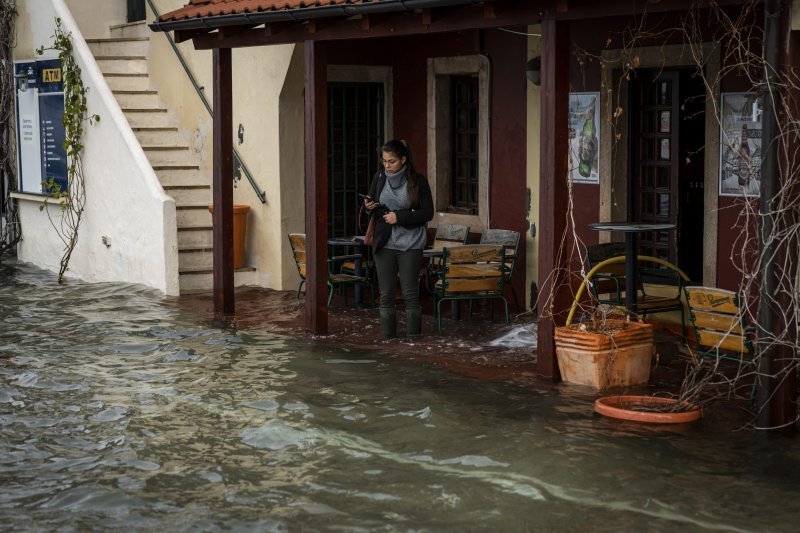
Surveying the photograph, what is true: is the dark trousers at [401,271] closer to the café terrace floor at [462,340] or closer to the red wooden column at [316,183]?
the café terrace floor at [462,340]

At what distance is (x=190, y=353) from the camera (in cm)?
1174

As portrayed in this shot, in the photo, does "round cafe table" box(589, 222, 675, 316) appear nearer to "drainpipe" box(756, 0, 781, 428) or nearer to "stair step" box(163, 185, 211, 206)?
"drainpipe" box(756, 0, 781, 428)

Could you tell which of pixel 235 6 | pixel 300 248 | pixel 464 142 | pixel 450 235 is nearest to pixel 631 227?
pixel 300 248

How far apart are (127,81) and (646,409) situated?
1053 cm

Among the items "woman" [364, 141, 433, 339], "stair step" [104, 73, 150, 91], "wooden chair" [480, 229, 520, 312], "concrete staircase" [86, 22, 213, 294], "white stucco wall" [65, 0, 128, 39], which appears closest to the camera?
"woman" [364, 141, 433, 339]

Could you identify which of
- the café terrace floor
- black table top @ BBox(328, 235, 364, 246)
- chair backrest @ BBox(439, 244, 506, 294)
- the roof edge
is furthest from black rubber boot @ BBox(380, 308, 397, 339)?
the roof edge

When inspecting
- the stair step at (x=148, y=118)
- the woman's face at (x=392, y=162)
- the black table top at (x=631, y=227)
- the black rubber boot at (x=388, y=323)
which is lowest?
the black rubber boot at (x=388, y=323)

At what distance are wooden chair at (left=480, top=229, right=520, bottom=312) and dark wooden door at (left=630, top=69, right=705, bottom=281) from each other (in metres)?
1.28

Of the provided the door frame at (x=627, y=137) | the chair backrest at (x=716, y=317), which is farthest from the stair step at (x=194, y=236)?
the chair backrest at (x=716, y=317)

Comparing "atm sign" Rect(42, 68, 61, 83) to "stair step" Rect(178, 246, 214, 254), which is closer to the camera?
"stair step" Rect(178, 246, 214, 254)

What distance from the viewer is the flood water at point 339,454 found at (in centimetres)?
713

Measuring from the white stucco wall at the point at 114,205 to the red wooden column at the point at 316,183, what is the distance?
326cm

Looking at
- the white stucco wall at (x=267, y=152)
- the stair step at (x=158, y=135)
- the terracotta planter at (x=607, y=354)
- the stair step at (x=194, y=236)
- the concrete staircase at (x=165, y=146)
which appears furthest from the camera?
the stair step at (x=158, y=135)

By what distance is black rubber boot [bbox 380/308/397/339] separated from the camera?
39.5ft
